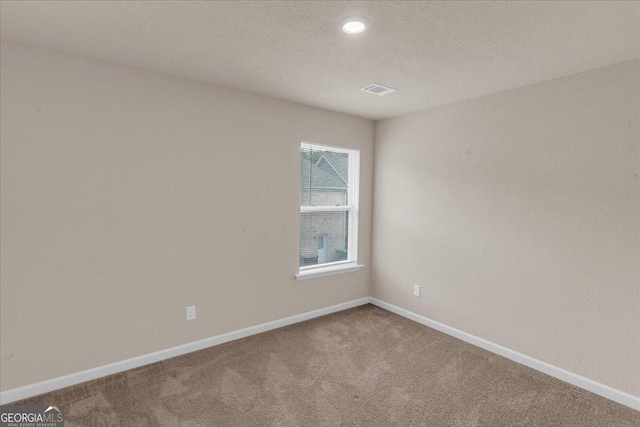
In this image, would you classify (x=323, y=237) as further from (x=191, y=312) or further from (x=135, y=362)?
(x=135, y=362)

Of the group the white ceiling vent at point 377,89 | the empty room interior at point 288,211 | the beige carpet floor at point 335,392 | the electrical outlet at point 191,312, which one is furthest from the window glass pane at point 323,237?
the white ceiling vent at point 377,89

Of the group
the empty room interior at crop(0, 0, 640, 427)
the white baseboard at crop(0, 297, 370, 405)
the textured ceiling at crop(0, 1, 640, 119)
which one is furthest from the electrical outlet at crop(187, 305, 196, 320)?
the textured ceiling at crop(0, 1, 640, 119)

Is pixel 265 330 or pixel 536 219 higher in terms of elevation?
pixel 536 219

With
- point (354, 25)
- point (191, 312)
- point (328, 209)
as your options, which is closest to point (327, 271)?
point (328, 209)

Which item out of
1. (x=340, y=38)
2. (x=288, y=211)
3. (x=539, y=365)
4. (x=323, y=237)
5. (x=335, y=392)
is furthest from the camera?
(x=323, y=237)

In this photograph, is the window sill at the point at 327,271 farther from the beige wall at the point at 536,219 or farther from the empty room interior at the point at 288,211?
the beige wall at the point at 536,219

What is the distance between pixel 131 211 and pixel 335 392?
209cm

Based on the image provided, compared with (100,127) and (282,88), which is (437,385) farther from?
(100,127)

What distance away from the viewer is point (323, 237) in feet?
12.9

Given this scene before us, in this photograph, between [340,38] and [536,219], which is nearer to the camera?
[340,38]

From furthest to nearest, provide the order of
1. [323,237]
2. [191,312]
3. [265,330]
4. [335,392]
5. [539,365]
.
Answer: [323,237]
[265,330]
[191,312]
[539,365]
[335,392]

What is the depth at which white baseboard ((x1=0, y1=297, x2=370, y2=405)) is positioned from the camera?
2.21 meters

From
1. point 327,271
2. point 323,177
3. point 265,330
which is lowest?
point 265,330

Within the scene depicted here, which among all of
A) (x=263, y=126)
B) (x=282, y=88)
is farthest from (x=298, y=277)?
(x=282, y=88)
